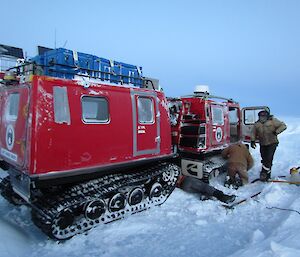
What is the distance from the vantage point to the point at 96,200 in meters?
4.67

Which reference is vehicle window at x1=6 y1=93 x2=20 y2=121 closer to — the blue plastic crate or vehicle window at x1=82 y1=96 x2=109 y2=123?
the blue plastic crate

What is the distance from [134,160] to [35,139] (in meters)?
2.01

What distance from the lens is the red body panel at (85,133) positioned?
383 centimetres

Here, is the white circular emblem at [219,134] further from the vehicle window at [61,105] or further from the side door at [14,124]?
the side door at [14,124]

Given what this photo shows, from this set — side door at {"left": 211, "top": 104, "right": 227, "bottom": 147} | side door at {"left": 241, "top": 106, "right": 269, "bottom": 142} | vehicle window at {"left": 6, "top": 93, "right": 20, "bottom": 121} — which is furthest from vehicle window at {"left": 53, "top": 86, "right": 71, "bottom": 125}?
side door at {"left": 241, "top": 106, "right": 269, "bottom": 142}

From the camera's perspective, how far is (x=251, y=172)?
8414mm

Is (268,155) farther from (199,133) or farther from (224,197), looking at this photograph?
(224,197)

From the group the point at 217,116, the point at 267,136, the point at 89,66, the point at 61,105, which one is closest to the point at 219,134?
the point at 217,116

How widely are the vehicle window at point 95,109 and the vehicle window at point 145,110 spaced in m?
0.82

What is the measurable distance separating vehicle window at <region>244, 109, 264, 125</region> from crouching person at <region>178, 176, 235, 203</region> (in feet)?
12.2

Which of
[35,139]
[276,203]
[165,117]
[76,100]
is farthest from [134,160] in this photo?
[276,203]

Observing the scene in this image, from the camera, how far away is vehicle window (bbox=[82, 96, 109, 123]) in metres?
4.49

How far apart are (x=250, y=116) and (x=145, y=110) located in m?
5.15

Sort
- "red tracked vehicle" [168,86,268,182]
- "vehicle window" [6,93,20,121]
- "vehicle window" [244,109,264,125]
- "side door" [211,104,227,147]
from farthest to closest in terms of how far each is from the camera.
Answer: "vehicle window" [244,109,264,125], "side door" [211,104,227,147], "red tracked vehicle" [168,86,268,182], "vehicle window" [6,93,20,121]
